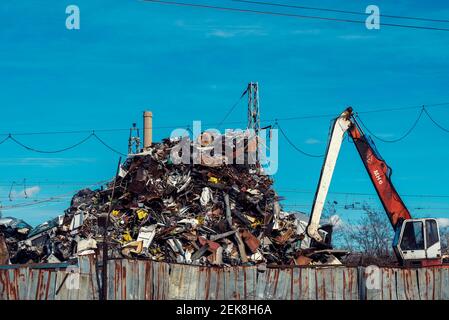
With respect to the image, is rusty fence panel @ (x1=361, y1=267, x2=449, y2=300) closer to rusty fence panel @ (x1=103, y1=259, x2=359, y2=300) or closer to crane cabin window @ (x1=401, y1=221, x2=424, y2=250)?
rusty fence panel @ (x1=103, y1=259, x2=359, y2=300)

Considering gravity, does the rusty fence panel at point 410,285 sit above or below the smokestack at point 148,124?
below

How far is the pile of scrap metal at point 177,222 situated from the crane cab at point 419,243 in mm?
2413

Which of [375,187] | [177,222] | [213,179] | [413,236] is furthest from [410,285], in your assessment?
[213,179]

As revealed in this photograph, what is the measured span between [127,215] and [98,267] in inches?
271

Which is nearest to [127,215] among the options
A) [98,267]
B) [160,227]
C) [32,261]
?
[160,227]

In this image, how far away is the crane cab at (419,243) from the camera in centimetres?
2116

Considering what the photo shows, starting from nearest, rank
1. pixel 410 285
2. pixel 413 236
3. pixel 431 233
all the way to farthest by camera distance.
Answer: pixel 410 285
pixel 431 233
pixel 413 236

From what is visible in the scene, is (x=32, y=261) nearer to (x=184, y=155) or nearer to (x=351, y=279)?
(x=184, y=155)

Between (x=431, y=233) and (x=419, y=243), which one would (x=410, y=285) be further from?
(x=431, y=233)

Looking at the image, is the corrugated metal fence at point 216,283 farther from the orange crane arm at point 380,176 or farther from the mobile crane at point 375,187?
the orange crane arm at point 380,176

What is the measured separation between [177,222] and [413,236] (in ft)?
23.2

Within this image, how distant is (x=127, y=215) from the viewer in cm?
2352

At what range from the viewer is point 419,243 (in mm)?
21391

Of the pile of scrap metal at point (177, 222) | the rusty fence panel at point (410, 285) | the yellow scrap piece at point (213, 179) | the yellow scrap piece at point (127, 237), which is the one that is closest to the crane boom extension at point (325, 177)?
the pile of scrap metal at point (177, 222)
